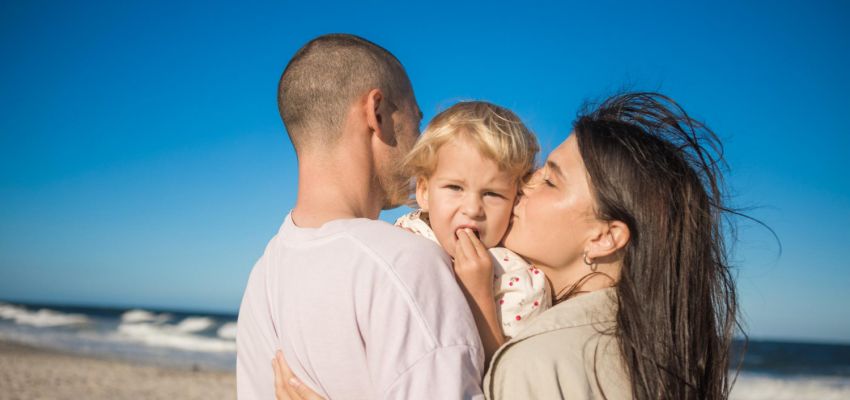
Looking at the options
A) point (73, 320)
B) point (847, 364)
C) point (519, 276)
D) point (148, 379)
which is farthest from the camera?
point (73, 320)

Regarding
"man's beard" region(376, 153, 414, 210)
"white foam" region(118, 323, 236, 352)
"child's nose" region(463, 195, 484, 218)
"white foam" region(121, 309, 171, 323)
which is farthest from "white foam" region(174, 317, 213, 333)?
"child's nose" region(463, 195, 484, 218)

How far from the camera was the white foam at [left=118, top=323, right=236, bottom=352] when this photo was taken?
26062 mm

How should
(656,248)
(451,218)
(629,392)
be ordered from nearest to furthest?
(629,392) < (656,248) < (451,218)

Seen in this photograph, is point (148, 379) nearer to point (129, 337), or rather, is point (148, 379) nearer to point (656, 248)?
point (129, 337)

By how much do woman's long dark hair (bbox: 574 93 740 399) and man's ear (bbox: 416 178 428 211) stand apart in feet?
2.68

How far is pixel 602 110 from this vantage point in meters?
3.12

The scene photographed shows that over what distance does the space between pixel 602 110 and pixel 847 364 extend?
31.2 metres

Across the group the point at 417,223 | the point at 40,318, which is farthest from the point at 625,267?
the point at 40,318

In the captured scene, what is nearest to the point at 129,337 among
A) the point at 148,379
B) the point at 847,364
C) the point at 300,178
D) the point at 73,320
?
the point at 73,320

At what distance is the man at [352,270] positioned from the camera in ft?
6.57

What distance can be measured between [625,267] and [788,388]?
2062 cm

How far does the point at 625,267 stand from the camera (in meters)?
2.68

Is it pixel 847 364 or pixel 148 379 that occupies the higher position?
pixel 148 379

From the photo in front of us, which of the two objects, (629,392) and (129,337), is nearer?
(629,392)
